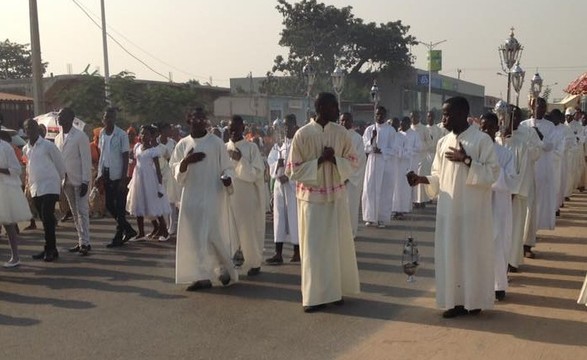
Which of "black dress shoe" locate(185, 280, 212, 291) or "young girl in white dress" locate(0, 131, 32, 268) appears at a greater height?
"young girl in white dress" locate(0, 131, 32, 268)

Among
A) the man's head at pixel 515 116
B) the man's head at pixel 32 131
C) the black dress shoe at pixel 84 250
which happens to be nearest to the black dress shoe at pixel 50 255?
the black dress shoe at pixel 84 250

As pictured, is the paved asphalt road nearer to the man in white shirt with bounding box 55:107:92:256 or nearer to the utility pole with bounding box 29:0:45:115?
the man in white shirt with bounding box 55:107:92:256

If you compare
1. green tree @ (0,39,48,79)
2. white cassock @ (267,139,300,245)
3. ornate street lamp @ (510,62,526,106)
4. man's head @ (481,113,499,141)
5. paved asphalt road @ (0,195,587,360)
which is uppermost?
green tree @ (0,39,48,79)

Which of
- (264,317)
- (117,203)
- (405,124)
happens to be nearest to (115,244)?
(117,203)

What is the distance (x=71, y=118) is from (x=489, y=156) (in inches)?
262

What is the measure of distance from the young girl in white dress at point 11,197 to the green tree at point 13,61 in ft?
147

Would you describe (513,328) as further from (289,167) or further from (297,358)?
(289,167)

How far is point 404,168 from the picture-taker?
14.6 metres

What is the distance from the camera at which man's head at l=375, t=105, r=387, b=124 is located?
1304cm

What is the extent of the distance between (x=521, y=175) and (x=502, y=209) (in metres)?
1.03

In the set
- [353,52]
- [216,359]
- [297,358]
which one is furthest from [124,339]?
[353,52]

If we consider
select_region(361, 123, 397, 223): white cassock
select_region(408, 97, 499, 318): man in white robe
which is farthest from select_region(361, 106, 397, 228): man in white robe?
select_region(408, 97, 499, 318): man in white robe

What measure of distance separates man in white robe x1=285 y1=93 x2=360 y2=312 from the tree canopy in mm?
40412

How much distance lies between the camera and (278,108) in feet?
140
